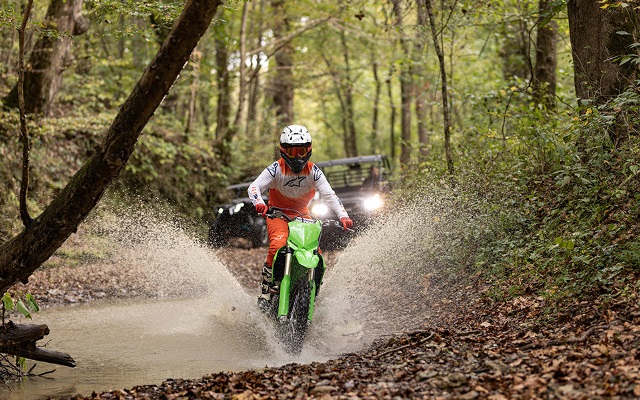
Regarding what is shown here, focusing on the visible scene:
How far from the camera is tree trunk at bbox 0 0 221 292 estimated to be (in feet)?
18.8

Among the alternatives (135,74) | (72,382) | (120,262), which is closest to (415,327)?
(72,382)

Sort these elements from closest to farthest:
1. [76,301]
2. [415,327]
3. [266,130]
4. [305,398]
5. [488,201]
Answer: [305,398] < [415,327] < [488,201] < [76,301] < [266,130]

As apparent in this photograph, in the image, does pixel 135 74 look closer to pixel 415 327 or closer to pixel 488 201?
pixel 488 201

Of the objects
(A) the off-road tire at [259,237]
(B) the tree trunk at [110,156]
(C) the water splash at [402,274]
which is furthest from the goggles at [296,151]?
(A) the off-road tire at [259,237]

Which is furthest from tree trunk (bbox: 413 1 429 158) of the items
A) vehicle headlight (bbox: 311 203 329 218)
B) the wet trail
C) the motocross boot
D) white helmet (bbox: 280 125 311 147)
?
the motocross boot

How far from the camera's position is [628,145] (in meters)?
8.27

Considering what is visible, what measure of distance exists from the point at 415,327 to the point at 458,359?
2.31 meters

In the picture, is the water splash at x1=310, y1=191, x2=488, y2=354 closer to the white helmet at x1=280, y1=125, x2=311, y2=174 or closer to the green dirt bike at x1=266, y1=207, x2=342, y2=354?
the green dirt bike at x1=266, y1=207, x2=342, y2=354

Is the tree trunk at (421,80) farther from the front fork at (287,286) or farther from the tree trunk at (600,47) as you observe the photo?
the front fork at (287,286)

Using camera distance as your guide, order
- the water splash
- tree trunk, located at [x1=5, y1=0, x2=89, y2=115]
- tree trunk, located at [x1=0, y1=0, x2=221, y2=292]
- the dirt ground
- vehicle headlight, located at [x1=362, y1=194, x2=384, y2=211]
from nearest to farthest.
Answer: the dirt ground
tree trunk, located at [x1=0, y1=0, x2=221, y2=292]
the water splash
vehicle headlight, located at [x1=362, y1=194, x2=384, y2=211]
tree trunk, located at [x1=5, y1=0, x2=89, y2=115]

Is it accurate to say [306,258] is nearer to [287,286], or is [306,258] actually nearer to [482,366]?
[287,286]

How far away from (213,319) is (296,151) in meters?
2.86

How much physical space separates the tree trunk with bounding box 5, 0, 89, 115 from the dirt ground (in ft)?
37.5

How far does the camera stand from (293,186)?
8.77m
